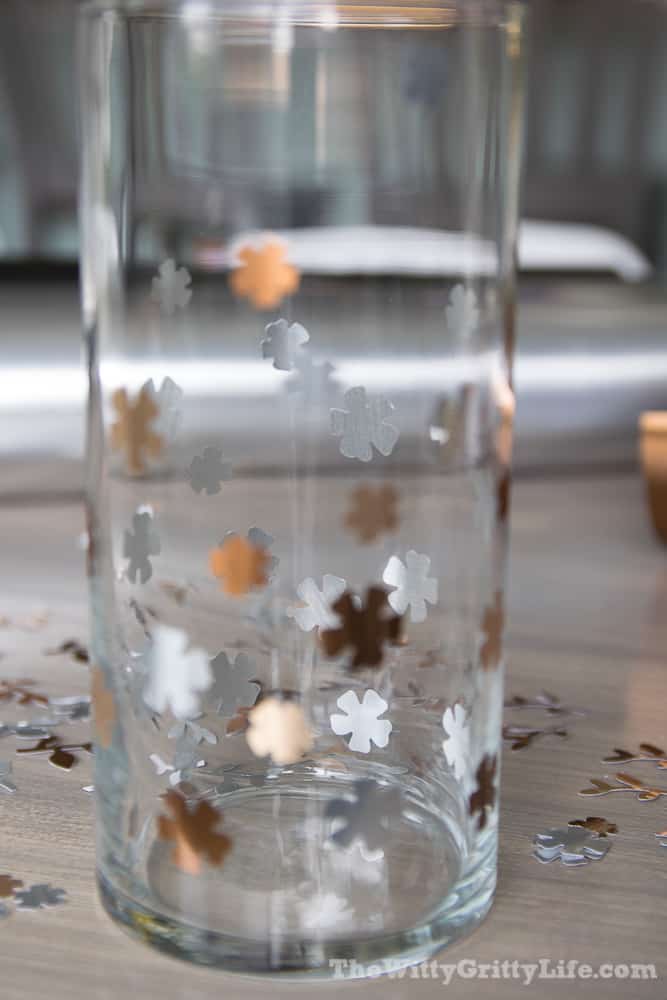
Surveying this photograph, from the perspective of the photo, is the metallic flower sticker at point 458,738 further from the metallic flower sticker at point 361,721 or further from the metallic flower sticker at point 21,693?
the metallic flower sticker at point 21,693

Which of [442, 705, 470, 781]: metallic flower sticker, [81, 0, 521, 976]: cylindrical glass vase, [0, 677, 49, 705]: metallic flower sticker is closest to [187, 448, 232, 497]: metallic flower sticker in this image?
[81, 0, 521, 976]: cylindrical glass vase

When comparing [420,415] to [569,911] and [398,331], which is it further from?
[569,911]

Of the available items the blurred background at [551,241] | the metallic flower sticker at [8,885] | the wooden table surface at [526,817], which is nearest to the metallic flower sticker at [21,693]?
the wooden table surface at [526,817]

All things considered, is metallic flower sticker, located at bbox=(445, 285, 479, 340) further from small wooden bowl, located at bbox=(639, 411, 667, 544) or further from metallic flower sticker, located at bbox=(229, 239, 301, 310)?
small wooden bowl, located at bbox=(639, 411, 667, 544)

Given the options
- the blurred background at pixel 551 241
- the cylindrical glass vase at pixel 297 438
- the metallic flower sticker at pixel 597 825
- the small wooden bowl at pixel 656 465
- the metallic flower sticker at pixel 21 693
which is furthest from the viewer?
the blurred background at pixel 551 241

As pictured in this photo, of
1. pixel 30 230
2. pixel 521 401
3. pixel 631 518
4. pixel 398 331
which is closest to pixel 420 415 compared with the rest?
pixel 398 331

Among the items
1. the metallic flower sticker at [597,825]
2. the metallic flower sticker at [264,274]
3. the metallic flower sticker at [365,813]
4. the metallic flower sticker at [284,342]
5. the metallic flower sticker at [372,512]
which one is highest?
the metallic flower sticker at [264,274]

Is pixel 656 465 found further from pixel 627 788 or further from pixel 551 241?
pixel 551 241
